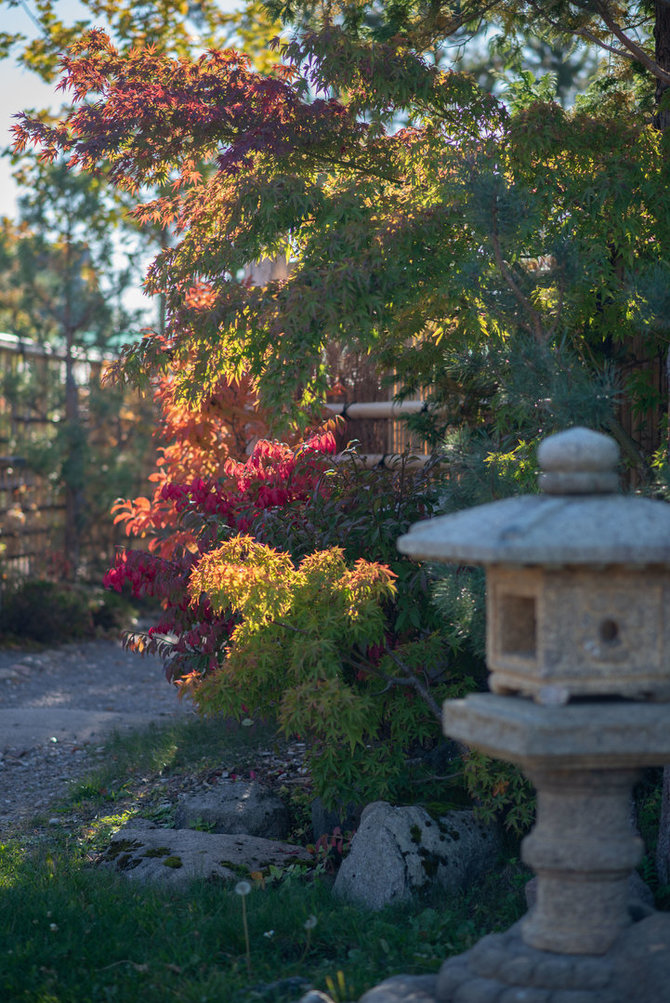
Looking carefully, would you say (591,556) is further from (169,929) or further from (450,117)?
(450,117)

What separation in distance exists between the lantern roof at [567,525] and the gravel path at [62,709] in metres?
4.21

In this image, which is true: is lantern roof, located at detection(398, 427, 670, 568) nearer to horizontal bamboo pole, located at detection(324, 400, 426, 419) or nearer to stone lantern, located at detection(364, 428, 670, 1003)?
stone lantern, located at detection(364, 428, 670, 1003)

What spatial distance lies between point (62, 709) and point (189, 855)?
15.4 ft

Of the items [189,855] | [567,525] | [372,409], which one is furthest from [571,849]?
[372,409]

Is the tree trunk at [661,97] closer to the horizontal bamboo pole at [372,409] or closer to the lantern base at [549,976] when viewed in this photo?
the lantern base at [549,976]

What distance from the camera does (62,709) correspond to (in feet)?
30.9

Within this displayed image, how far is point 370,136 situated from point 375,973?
4.07 meters

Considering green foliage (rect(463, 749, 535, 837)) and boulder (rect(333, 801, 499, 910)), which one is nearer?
boulder (rect(333, 801, 499, 910))

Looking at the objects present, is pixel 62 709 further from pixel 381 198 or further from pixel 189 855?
pixel 381 198

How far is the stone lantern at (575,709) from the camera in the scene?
299 centimetres

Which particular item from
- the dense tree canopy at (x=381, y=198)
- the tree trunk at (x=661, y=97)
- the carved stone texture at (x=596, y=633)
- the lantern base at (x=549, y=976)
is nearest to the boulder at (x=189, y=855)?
the tree trunk at (x=661, y=97)

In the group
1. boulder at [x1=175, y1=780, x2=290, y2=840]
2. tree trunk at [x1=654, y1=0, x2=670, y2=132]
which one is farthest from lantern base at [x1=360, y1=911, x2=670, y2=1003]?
tree trunk at [x1=654, y1=0, x2=670, y2=132]

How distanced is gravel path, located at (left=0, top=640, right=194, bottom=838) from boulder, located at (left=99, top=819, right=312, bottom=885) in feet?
4.11

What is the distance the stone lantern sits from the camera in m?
2.99
